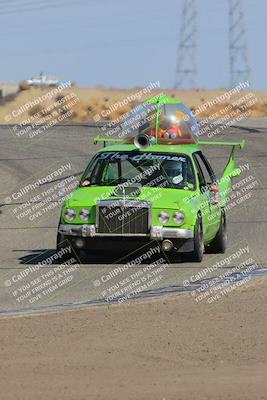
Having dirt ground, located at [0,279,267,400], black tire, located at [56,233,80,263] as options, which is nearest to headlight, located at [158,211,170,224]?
black tire, located at [56,233,80,263]

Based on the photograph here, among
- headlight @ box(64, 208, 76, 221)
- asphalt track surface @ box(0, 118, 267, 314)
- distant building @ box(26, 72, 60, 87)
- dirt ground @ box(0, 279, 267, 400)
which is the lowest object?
distant building @ box(26, 72, 60, 87)

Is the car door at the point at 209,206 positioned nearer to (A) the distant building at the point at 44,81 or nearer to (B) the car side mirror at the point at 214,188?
(B) the car side mirror at the point at 214,188

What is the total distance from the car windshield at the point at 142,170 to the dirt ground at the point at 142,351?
351 cm

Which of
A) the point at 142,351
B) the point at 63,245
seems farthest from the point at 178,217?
the point at 142,351

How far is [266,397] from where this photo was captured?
7406 mm

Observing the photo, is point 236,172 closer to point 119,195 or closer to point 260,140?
point 119,195

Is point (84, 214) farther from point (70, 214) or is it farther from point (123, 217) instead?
point (123, 217)

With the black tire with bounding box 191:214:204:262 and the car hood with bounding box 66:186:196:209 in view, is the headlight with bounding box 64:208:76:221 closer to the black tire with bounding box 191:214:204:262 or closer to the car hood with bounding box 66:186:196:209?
the car hood with bounding box 66:186:196:209

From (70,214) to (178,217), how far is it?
54.7 inches

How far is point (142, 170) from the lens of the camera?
1501cm

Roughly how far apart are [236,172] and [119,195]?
2.99 m

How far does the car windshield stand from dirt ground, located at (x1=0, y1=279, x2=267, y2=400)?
3.51 meters

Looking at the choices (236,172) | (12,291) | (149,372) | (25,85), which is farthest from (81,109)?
(149,372)

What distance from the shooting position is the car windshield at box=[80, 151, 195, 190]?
14.9 m
